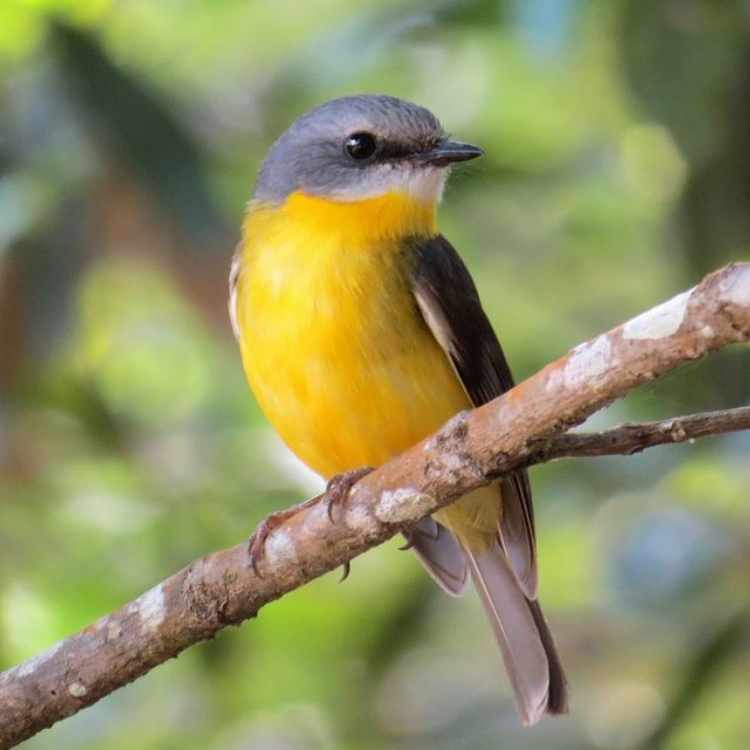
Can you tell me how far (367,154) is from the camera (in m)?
4.88

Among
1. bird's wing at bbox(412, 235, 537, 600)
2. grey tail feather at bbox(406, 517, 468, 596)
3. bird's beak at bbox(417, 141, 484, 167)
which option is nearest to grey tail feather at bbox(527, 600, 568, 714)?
bird's wing at bbox(412, 235, 537, 600)

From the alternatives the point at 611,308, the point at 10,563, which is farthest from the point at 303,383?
the point at 611,308

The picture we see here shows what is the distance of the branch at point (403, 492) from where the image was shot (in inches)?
116

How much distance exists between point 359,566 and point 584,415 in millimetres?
4072

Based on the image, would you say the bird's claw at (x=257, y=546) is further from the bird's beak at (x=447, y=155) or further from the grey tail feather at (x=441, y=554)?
the bird's beak at (x=447, y=155)

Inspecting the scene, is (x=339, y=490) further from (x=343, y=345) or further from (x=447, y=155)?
(x=447, y=155)

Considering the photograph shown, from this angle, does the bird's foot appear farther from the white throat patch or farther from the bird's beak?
the bird's beak

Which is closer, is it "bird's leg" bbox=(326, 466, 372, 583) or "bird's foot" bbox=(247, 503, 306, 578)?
"bird's leg" bbox=(326, 466, 372, 583)

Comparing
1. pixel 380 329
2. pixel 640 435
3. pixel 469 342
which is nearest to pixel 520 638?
pixel 469 342

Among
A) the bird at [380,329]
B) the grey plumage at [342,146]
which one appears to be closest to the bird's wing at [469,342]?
the bird at [380,329]

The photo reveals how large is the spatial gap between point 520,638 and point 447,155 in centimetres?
146

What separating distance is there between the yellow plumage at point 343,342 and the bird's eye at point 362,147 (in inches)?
10.5

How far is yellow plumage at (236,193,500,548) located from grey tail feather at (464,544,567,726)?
2.43ft

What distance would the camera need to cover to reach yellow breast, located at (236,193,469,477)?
14.0 ft
